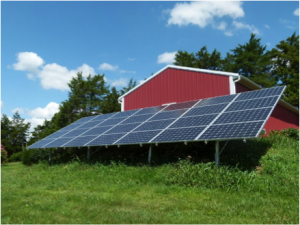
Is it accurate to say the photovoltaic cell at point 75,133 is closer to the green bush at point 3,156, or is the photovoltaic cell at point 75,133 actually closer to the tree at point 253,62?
the green bush at point 3,156

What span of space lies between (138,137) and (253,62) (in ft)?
113

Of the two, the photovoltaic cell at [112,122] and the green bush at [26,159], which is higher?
the photovoltaic cell at [112,122]

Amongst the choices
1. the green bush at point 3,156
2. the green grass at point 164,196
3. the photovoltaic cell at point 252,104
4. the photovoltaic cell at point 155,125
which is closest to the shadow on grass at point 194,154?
the green grass at point 164,196

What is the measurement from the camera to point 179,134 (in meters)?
9.77

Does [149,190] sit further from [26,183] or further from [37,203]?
[26,183]

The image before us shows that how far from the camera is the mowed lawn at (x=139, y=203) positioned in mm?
5527

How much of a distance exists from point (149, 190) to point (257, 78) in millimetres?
33513

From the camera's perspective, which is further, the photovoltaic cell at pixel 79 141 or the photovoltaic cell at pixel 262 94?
the photovoltaic cell at pixel 79 141

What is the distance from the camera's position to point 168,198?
7070 millimetres

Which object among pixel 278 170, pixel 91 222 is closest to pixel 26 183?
pixel 91 222

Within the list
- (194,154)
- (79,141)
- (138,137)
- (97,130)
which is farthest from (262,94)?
(79,141)

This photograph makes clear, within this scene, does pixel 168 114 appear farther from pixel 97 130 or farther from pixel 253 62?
pixel 253 62

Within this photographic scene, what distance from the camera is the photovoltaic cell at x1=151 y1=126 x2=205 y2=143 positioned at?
9.21 m

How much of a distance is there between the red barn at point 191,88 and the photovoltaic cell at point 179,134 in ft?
21.8
